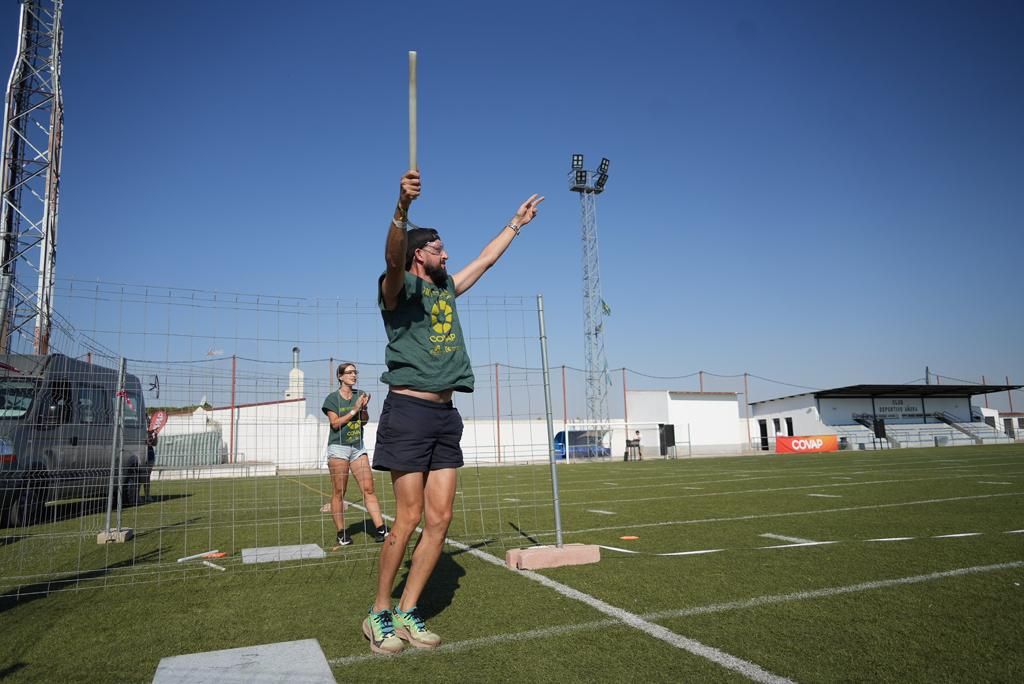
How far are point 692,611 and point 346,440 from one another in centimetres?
461

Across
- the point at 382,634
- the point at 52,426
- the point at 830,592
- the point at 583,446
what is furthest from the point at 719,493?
the point at 583,446

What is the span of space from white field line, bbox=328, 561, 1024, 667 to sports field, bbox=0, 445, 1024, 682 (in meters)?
0.02

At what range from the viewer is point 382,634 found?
3.21 meters

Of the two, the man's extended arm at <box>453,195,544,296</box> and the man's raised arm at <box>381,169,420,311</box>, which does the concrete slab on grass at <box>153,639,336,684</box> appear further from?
the man's extended arm at <box>453,195,544,296</box>

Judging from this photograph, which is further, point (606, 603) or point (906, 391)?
point (906, 391)

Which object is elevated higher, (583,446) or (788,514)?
(788,514)

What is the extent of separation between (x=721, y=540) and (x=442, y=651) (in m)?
3.92

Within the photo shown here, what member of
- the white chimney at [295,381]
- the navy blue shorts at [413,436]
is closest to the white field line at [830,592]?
the navy blue shorts at [413,436]

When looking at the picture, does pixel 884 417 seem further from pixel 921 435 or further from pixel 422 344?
pixel 422 344

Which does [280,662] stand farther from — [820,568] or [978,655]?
[820,568]

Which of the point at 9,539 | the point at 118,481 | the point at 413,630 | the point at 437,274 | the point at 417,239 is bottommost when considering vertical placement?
the point at 9,539

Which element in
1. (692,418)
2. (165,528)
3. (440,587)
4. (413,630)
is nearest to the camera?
(413,630)

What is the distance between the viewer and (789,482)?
46.0ft

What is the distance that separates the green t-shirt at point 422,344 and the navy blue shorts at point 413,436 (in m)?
0.11
